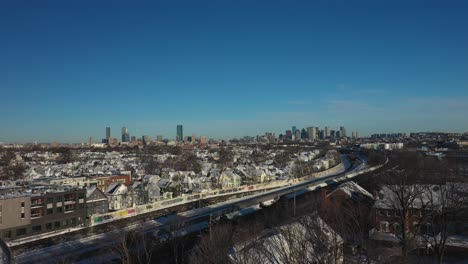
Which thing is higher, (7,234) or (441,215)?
(441,215)

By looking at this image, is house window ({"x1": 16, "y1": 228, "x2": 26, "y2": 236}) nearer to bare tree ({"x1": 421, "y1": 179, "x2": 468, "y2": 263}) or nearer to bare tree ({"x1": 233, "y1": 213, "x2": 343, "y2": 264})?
bare tree ({"x1": 233, "y1": 213, "x2": 343, "y2": 264})

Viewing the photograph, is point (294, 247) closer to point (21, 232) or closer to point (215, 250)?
point (215, 250)

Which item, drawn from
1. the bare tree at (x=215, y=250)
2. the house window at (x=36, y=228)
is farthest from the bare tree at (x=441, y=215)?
the house window at (x=36, y=228)

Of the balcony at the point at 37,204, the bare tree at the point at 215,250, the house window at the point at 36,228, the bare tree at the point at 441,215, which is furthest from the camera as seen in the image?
the balcony at the point at 37,204

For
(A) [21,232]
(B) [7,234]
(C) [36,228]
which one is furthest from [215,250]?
(C) [36,228]

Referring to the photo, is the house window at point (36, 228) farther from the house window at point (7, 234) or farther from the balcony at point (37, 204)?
the house window at point (7, 234)

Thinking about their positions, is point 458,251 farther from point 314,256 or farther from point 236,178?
point 236,178

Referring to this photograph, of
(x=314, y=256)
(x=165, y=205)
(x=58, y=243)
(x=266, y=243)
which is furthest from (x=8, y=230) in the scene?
(x=314, y=256)

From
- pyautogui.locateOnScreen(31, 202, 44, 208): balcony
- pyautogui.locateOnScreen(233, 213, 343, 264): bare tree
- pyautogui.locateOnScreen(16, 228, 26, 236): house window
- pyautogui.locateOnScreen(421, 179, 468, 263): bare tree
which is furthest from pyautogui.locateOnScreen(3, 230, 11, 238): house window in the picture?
pyautogui.locateOnScreen(421, 179, 468, 263): bare tree

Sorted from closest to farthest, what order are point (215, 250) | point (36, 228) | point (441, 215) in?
1. point (215, 250)
2. point (441, 215)
3. point (36, 228)

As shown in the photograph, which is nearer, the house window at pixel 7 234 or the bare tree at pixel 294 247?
the bare tree at pixel 294 247

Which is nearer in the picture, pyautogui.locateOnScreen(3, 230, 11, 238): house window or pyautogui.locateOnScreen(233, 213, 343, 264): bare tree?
pyautogui.locateOnScreen(233, 213, 343, 264): bare tree
